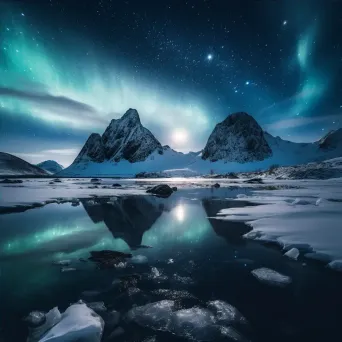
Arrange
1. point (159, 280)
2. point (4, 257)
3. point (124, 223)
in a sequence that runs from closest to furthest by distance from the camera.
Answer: point (159, 280)
point (4, 257)
point (124, 223)

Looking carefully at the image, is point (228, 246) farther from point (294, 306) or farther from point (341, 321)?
point (341, 321)

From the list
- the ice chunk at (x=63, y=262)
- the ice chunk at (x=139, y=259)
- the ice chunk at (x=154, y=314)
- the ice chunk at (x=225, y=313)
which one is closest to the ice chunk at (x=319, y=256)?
the ice chunk at (x=225, y=313)

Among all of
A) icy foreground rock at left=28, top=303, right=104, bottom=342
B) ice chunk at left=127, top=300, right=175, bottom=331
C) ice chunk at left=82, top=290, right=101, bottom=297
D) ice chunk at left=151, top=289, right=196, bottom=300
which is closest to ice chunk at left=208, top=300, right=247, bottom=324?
ice chunk at left=151, top=289, right=196, bottom=300

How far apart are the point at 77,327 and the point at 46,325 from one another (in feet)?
2.30

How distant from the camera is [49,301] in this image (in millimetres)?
4375

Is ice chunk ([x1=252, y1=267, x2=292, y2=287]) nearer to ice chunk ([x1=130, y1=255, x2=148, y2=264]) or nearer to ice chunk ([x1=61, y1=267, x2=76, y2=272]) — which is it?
ice chunk ([x1=130, y1=255, x2=148, y2=264])

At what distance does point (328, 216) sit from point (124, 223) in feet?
32.9

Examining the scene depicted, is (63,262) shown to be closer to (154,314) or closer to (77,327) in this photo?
(77,327)

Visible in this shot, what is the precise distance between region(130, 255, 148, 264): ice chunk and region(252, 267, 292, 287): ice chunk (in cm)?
300

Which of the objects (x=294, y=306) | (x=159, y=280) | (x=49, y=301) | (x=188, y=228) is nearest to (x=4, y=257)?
(x=49, y=301)

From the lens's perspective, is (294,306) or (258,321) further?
(294,306)

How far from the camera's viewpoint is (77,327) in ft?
11.1

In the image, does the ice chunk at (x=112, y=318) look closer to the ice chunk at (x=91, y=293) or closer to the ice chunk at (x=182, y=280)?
the ice chunk at (x=91, y=293)

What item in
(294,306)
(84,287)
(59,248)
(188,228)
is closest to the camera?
(294,306)
